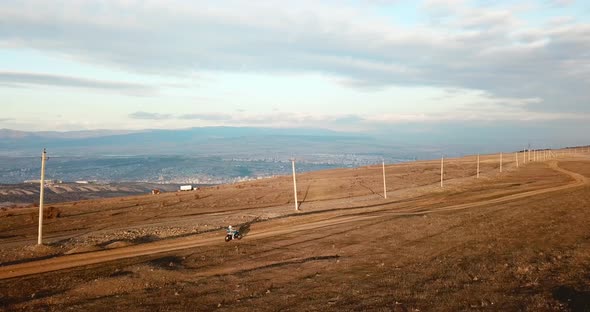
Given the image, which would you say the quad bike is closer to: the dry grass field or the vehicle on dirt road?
the vehicle on dirt road

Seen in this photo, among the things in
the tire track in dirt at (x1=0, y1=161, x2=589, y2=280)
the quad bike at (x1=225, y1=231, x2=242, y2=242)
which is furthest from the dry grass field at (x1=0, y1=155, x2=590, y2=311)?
the quad bike at (x1=225, y1=231, x2=242, y2=242)

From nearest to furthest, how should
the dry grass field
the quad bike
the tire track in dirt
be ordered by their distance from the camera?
the dry grass field
the tire track in dirt
the quad bike

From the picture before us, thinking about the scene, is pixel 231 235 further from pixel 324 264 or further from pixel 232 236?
pixel 324 264

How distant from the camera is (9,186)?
111625 millimetres

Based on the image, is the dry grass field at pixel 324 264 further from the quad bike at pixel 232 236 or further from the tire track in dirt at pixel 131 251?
the quad bike at pixel 232 236

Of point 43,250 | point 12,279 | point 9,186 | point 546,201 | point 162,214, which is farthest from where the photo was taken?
point 9,186

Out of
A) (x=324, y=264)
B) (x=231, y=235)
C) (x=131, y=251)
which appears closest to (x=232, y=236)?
(x=231, y=235)

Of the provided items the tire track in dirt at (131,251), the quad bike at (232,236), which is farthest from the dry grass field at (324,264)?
the quad bike at (232,236)

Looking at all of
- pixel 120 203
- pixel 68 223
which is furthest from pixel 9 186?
pixel 68 223

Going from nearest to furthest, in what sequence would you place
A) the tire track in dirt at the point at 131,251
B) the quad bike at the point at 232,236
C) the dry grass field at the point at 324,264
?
the dry grass field at the point at 324,264, the tire track in dirt at the point at 131,251, the quad bike at the point at 232,236

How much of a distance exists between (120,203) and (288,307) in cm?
5525

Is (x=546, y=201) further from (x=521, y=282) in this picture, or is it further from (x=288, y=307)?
(x=288, y=307)

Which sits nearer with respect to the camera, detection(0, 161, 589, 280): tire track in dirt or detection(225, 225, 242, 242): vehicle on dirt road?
detection(0, 161, 589, 280): tire track in dirt

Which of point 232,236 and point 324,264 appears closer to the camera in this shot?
point 324,264
